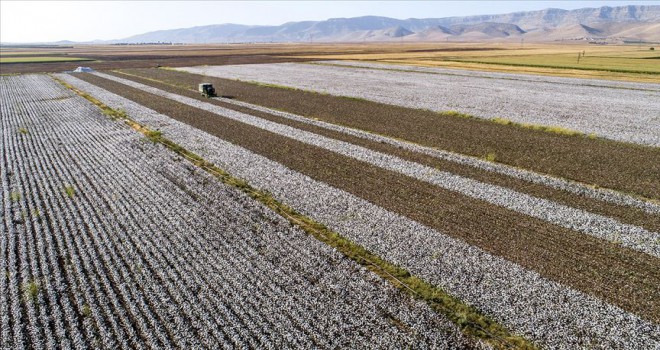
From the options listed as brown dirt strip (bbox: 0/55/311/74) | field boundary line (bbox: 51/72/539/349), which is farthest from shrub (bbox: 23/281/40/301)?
brown dirt strip (bbox: 0/55/311/74)

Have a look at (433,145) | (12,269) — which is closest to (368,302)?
(12,269)

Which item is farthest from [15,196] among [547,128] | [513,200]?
[547,128]

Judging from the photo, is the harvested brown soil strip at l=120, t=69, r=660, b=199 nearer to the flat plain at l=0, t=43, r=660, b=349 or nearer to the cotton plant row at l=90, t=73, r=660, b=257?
the flat plain at l=0, t=43, r=660, b=349

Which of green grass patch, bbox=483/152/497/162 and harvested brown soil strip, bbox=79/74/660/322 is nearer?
harvested brown soil strip, bbox=79/74/660/322

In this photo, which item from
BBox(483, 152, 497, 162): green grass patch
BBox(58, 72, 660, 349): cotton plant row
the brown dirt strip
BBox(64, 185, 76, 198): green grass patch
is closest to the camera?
BBox(58, 72, 660, 349): cotton plant row

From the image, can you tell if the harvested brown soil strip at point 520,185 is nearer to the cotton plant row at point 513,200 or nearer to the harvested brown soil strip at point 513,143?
the cotton plant row at point 513,200

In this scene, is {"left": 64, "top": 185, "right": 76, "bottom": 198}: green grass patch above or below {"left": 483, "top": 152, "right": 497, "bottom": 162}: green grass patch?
above

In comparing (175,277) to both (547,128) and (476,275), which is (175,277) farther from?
(547,128)
